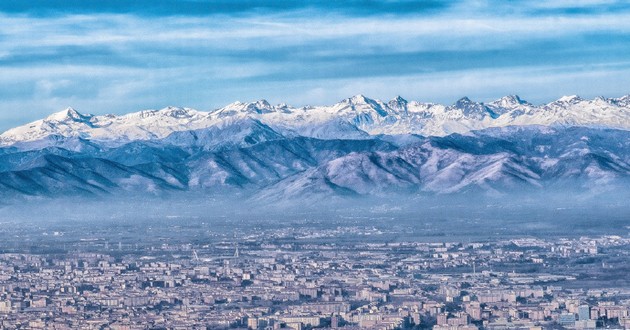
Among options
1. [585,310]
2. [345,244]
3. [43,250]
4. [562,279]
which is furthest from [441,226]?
[585,310]

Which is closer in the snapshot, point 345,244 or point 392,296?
point 392,296

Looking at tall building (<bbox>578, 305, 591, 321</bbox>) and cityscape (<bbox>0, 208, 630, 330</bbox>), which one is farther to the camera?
cityscape (<bbox>0, 208, 630, 330</bbox>)

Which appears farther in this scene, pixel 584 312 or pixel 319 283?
pixel 319 283

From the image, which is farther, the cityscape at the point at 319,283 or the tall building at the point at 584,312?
the cityscape at the point at 319,283

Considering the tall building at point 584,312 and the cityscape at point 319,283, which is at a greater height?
the cityscape at point 319,283

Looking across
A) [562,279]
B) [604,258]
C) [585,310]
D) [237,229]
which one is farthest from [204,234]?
[585,310]

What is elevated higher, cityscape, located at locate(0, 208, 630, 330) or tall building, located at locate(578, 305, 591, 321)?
cityscape, located at locate(0, 208, 630, 330)

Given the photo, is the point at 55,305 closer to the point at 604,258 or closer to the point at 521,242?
the point at 604,258

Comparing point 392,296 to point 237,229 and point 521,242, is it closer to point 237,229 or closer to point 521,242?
point 521,242

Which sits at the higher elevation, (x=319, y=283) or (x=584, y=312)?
(x=319, y=283)

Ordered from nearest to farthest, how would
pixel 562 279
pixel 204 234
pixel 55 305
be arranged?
pixel 55 305
pixel 562 279
pixel 204 234

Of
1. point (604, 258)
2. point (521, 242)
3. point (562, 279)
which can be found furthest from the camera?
point (521, 242)
